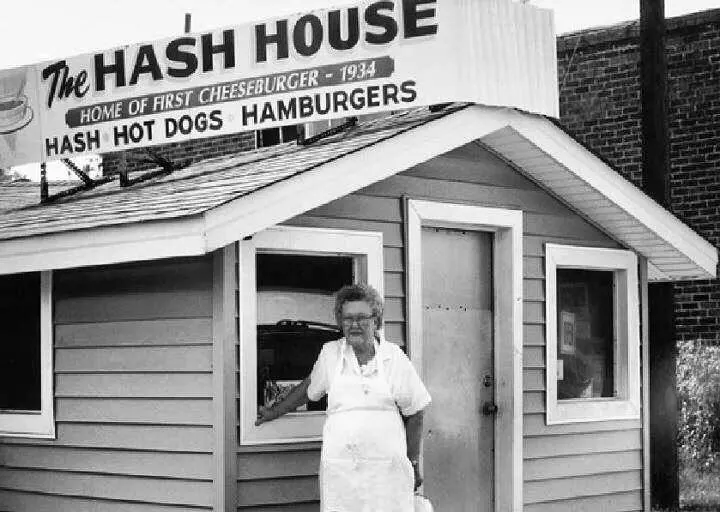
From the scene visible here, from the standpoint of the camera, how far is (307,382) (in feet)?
26.4

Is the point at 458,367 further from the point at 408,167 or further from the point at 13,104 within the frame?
the point at 13,104

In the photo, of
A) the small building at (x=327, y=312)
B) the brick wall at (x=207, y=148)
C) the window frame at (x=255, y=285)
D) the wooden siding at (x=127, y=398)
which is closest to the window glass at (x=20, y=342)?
the small building at (x=327, y=312)

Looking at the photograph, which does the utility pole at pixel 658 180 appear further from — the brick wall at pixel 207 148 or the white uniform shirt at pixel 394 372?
the brick wall at pixel 207 148

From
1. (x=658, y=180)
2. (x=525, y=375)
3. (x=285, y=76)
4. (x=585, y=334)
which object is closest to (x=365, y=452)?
(x=525, y=375)

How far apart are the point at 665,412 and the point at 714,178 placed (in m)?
5.11

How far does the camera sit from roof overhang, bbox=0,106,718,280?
7.89m

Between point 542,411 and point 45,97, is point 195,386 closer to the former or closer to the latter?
point 542,411

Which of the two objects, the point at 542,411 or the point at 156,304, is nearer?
the point at 156,304

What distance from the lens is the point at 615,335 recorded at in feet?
37.1

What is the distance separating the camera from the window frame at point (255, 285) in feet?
27.2

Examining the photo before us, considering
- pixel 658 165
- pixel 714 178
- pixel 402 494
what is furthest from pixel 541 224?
pixel 714 178

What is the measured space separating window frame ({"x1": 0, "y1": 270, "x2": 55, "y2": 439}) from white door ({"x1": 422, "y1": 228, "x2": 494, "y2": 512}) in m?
2.45

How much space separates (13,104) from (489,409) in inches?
180

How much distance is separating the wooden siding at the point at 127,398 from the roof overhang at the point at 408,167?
1.58ft
